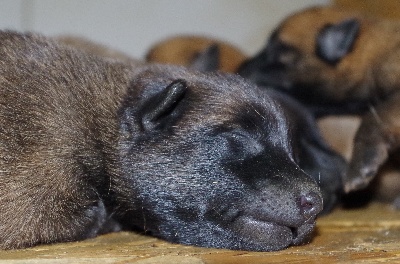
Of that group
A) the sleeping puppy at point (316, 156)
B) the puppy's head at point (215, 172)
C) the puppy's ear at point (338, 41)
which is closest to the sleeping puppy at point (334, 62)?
the puppy's ear at point (338, 41)

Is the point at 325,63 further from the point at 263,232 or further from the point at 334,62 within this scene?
the point at 263,232

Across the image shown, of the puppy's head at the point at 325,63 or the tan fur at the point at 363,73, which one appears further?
the puppy's head at the point at 325,63

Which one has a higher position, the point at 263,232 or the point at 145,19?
the point at 145,19

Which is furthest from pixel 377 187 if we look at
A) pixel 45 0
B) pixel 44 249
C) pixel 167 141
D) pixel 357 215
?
pixel 45 0

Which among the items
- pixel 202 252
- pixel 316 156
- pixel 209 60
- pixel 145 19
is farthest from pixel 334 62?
pixel 202 252

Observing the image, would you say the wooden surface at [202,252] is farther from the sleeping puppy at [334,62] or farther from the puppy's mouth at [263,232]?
the sleeping puppy at [334,62]

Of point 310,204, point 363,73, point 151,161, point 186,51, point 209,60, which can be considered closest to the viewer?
point 310,204

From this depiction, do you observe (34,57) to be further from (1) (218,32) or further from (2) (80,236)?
(1) (218,32)
